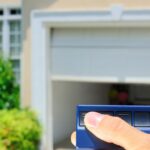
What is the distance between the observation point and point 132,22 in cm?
930

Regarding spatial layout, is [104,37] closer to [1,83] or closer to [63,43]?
[63,43]

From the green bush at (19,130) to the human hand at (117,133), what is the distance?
19.5 feet

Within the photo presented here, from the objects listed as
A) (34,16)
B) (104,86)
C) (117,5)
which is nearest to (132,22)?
(117,5)

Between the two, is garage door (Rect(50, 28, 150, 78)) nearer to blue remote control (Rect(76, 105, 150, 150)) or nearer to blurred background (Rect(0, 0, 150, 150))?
blurred background (Rect(0, 0, 150, 150))

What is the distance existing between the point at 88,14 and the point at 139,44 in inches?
48.1

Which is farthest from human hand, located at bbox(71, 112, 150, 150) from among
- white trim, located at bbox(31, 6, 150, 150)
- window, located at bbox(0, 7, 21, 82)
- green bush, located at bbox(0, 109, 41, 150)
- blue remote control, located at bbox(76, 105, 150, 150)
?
window, located at bbox(0, 7, 21, 82)

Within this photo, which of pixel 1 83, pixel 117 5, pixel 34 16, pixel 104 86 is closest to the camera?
pixel 117 5

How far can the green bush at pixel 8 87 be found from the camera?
36.3ft

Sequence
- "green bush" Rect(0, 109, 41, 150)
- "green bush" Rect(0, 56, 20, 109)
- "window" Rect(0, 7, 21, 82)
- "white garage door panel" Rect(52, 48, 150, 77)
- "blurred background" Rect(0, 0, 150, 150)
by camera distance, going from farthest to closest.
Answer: "window" Rect(0, 7, 21, 82)
"green bush" Rect(0, 56, 20, 109)
"white garage door panel" Rect(52, 48, 150, 77)
"blurred background" Rect(0, 0, 150, 150)
"green bush" Rect(0, 109, 41, 150)

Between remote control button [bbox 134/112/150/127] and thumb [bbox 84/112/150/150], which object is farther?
remote control button [bbox 134/112/150/127]

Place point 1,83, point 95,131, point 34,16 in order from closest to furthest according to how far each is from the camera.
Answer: point 95,131 < point 34,16 < point 1,83

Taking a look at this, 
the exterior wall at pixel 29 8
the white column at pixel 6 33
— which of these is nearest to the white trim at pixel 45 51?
the exterior wall at pixel 29 8

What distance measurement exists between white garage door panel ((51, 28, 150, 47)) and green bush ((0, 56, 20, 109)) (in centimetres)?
150

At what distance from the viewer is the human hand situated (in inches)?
60.5
